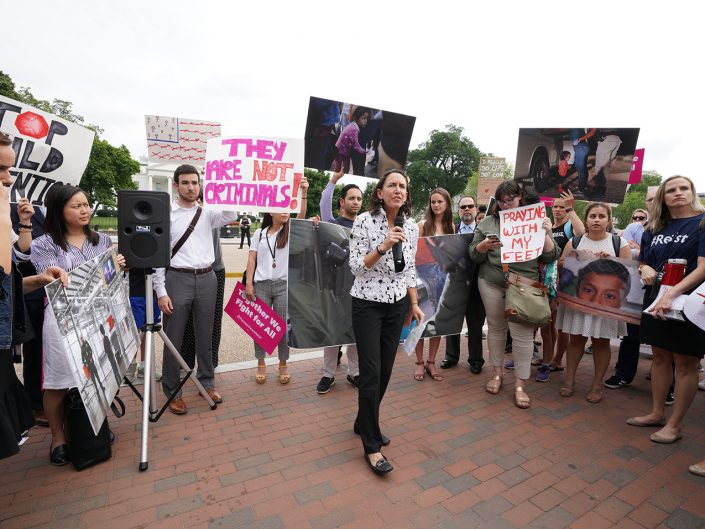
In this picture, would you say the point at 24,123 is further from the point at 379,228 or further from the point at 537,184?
the point at 537,184

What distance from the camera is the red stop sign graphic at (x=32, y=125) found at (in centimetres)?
352

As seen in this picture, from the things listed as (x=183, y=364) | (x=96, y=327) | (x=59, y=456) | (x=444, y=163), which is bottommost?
(x=59, y=456)

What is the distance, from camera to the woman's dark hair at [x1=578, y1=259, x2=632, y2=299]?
3.91m

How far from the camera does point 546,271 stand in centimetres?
427

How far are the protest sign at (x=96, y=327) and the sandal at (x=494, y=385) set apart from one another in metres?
3.52

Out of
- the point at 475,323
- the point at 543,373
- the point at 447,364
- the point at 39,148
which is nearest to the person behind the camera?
the point at 39,148

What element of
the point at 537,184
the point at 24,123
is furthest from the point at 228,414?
the point at 537,184

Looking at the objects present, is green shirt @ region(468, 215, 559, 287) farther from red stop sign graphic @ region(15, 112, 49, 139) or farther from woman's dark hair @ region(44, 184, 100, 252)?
red stop sign graphic @ region(15, 112, 49, 139)

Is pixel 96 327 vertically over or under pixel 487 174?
under

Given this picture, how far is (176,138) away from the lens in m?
4.59

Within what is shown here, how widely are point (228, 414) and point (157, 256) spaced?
5.33 feet

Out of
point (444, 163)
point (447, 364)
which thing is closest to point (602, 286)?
point (447, 364)

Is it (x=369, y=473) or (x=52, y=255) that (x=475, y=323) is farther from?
(x=52, y=255)

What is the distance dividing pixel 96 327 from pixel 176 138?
2.79m
